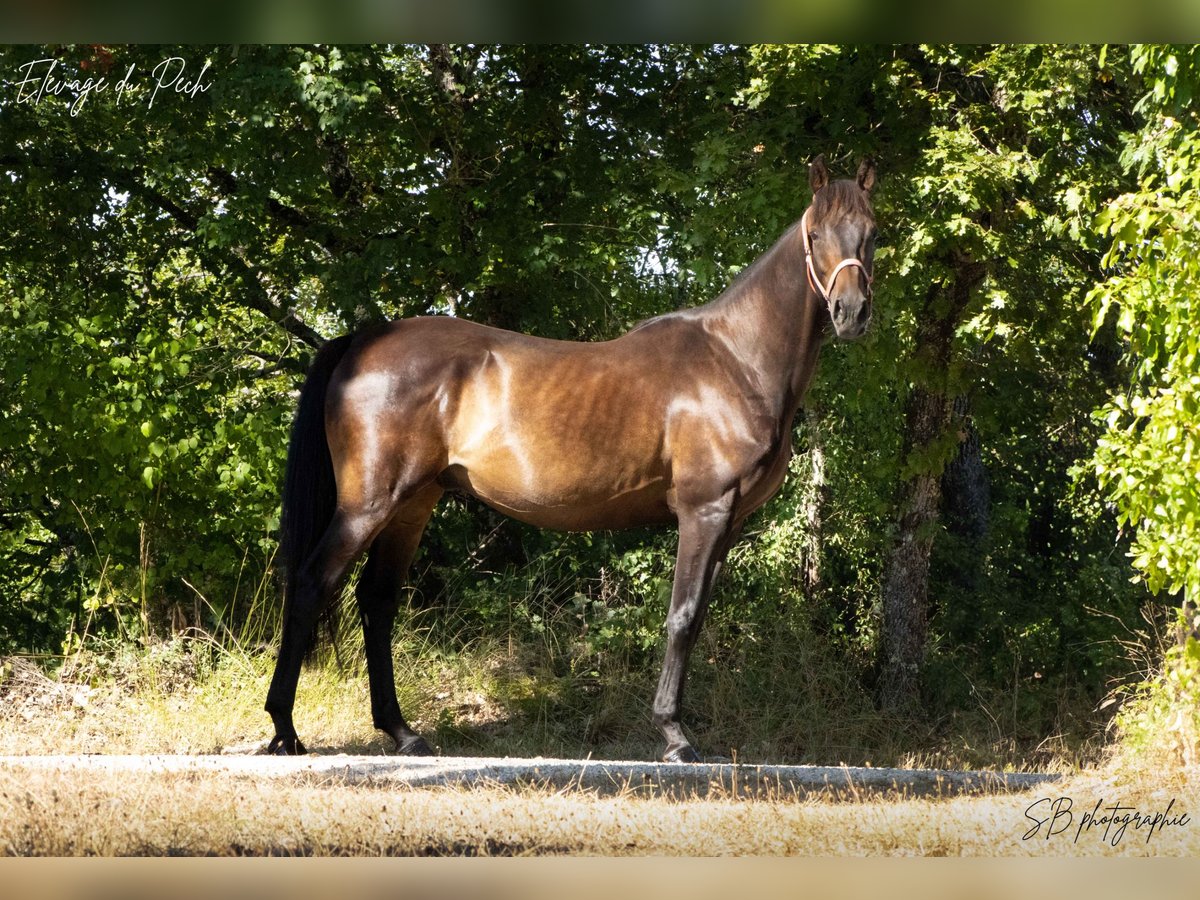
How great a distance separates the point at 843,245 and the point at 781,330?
2.07ft

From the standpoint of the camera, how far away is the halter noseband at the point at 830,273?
5.92m

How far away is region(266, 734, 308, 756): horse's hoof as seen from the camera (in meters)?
6.48

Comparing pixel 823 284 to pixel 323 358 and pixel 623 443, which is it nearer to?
pixel 623 443

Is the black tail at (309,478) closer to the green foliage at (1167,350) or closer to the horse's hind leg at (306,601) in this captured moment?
the horse's hind leg at (306,601)

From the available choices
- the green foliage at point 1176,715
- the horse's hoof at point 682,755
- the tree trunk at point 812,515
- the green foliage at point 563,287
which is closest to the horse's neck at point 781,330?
the green foliage at point 563,287

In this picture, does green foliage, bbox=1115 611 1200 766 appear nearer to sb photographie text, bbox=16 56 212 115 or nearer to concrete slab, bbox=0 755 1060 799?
concrete slab, bbox=0 755 1060 799

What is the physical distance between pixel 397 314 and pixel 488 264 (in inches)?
44.1

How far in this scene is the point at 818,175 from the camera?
6.09 m

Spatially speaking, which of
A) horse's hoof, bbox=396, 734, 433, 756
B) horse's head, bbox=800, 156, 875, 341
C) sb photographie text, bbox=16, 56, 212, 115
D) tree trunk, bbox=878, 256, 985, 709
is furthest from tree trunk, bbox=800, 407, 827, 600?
sb photographie text, bbox=16, 56, 212, 115

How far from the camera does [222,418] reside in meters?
9.29

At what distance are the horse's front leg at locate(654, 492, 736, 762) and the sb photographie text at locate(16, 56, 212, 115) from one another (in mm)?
5224
